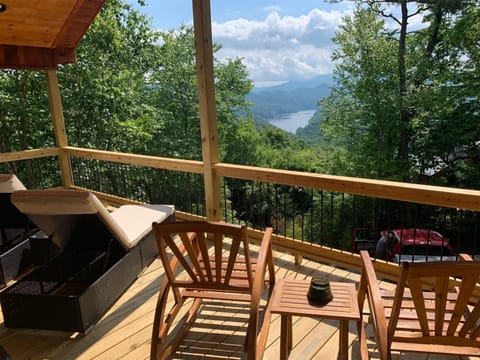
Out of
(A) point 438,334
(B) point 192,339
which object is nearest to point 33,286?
(B) point 192,339

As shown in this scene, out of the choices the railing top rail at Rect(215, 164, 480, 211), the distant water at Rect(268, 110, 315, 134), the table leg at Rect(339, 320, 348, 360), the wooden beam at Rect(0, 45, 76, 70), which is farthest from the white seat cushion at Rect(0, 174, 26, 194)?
the distant water at Rect(268, 110, 315, 134)

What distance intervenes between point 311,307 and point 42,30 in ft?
15.1

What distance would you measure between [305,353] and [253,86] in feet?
53.7

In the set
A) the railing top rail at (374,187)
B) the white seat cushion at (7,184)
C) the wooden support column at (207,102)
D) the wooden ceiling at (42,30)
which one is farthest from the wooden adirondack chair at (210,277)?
the wooden ceiling at (42,30)

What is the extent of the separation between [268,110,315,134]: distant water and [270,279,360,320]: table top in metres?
15.8

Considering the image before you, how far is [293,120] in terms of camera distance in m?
19.3

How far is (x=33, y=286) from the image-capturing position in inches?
102

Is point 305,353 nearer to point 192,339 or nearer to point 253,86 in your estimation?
point 192,339

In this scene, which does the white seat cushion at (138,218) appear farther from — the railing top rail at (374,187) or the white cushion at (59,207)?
the railing top rail at (374,187)

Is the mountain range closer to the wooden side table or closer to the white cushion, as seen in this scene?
the white cushion

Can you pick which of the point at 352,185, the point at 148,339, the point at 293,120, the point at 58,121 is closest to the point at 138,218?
the point at 148,339

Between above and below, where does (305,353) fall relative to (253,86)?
below

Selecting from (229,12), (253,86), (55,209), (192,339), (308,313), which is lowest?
(192,339)

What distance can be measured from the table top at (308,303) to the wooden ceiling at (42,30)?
3.98 m
